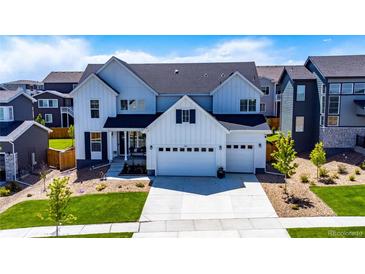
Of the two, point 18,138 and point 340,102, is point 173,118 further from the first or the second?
point 340,102

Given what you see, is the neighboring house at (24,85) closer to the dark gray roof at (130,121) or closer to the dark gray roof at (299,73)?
the dark gray roof at (130,121)

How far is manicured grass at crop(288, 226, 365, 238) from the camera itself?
11.8 meters

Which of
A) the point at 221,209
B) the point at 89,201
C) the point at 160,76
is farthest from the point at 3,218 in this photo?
the point at 160,76

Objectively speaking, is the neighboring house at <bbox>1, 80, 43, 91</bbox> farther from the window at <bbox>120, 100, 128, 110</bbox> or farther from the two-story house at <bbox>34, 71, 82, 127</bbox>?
the window at <bbox>120, 100, 128, 110</bbox>

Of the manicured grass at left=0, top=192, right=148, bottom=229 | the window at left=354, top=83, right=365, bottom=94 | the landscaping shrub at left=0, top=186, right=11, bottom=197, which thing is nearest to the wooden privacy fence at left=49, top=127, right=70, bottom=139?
the landscaping shrub at left=0, top=186, right=11, bottom=197

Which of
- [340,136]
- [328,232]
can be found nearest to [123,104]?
[328,232]

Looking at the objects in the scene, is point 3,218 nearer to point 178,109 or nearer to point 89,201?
point 89,201

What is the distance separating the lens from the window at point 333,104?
25250mm

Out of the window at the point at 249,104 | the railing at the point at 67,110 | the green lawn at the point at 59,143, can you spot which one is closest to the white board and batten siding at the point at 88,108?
the green lawn at the point at 59,143

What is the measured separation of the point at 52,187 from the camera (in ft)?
40.1

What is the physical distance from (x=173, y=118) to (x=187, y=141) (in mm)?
1629

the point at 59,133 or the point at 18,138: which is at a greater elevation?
the point at 18,138

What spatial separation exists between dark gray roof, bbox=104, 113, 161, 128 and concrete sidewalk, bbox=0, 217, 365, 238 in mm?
9667

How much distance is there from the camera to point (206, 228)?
12.8m
